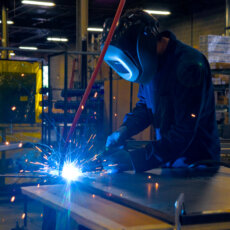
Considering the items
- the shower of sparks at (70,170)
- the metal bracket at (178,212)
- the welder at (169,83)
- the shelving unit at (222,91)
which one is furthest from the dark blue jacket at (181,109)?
the shelving unit at (222,91)

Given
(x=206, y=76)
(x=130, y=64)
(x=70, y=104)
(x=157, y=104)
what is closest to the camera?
(x=130, y=64)

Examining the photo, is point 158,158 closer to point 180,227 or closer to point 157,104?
point 157,104

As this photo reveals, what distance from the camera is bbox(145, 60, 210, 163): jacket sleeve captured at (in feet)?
4.71

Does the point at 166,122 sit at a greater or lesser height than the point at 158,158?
greater

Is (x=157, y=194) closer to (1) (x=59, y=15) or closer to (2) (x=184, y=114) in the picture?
(2) (x=184, y=114)

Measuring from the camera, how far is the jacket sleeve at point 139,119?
182cm

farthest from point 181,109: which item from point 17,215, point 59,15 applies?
point 59,15

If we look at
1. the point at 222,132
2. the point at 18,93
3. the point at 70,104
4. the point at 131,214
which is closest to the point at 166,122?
the point at 131,214

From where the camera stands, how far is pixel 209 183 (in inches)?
48.7

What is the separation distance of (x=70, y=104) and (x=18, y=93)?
5.76 ft

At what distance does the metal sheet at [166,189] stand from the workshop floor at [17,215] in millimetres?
1736

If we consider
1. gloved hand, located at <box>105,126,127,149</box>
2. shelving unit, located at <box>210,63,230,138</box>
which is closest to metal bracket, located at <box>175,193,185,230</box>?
gloved hand, located at <box>105,126,127,149</box>

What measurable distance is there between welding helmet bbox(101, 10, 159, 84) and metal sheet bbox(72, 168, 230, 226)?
37 centimetres

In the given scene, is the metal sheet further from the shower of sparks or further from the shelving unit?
the shelving unit
